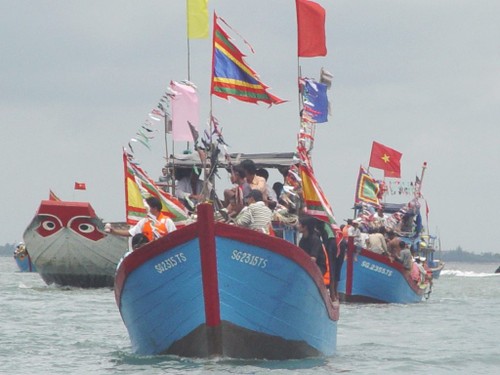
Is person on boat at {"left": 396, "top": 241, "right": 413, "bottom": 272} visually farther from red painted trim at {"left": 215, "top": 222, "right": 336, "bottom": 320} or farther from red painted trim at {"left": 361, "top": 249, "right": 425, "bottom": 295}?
red painted trim at {"left": 215, "top": 222, "right": 336, "bottom": 320}

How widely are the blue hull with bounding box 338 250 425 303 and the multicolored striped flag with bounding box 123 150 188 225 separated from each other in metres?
12.3

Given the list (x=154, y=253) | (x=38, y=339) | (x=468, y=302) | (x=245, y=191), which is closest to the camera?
(x=154, y=253)

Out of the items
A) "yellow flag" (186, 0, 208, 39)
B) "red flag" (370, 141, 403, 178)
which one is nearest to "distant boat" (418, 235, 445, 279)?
"red flag" (370, 141, 403, 178)

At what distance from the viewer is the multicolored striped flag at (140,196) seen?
723 inches

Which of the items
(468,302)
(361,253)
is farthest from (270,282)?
(468,302)

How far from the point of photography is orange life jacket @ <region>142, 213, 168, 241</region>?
16.4 meters

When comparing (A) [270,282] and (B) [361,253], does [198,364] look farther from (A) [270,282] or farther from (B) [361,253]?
(B) [361,253]

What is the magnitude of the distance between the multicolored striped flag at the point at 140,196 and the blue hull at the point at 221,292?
108 inches

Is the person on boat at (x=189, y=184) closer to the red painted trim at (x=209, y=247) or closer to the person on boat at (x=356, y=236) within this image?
the person on boat at (x=356, y=236)

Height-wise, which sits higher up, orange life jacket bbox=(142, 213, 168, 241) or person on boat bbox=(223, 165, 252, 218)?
person on boat bbox=(223, 165, 252, 218)

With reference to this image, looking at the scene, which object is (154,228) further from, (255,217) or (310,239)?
(310,239)

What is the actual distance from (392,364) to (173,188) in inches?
363

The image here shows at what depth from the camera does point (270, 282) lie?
48.7 ft

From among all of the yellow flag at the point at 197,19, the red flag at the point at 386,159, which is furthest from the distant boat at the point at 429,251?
the yellow flag at the point at 197,19
